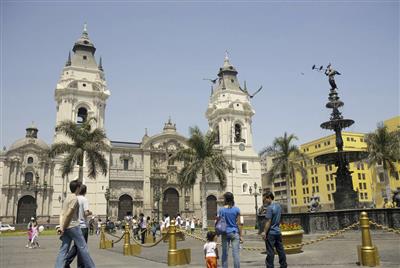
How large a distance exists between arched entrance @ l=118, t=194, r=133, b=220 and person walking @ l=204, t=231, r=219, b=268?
42133mm

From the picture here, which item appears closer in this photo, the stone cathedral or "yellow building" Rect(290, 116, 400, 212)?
the stone cathedral

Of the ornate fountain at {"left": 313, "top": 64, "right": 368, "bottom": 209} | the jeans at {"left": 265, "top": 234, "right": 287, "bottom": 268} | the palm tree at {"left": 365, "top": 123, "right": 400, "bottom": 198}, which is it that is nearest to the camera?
the jeans at {"left": 265, "top": 234, "right": 287, "bottom": 268}

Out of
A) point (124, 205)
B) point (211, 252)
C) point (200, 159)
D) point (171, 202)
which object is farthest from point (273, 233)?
point (171, 202)

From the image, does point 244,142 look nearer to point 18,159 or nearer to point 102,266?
point 18,159

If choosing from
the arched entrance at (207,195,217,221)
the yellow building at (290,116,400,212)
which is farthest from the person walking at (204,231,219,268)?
the yellow building at (290,116,400,212)

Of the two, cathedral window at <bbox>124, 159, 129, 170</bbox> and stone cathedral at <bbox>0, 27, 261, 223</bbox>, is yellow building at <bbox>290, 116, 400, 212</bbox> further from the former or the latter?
cathedral window at <bbox>124, 159, 129, 170</bbox>

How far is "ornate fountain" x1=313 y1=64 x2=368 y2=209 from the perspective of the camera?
1981 centimetres

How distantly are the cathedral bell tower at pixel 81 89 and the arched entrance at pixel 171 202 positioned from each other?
43.2ft

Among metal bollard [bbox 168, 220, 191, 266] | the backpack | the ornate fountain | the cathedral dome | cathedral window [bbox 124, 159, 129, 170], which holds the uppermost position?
the cathedral dome

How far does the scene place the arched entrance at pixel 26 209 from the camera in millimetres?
44781

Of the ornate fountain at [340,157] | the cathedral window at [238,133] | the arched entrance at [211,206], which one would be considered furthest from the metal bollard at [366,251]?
the cathedral window at [238,133]

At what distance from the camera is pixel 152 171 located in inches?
2037

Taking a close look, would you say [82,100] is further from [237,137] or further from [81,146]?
[237,137]

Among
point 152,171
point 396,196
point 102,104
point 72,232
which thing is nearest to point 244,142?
point 152,171
